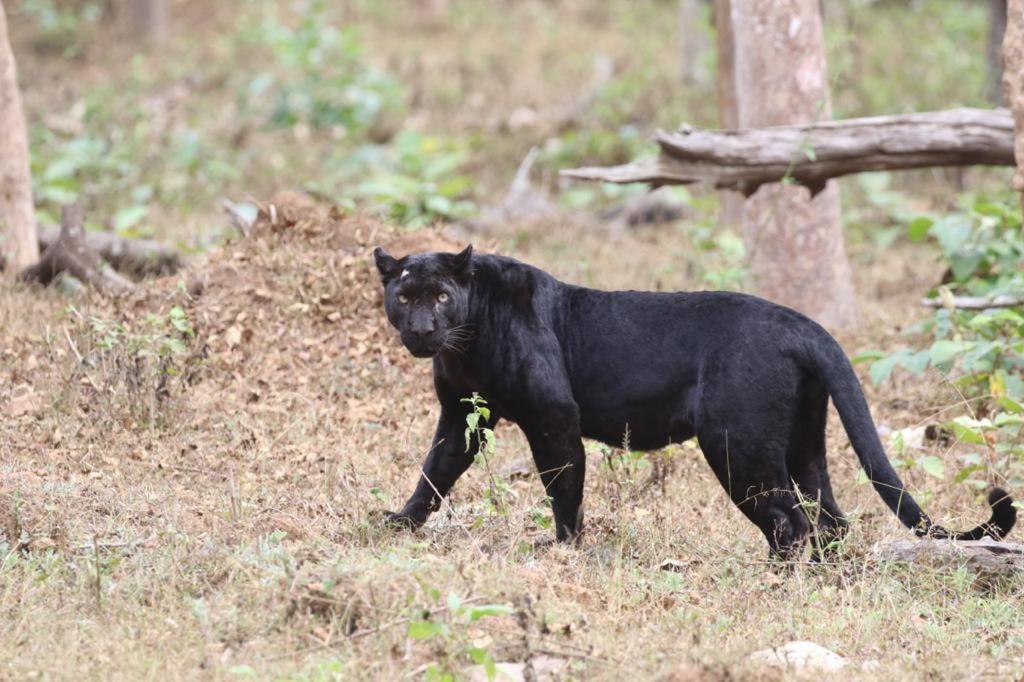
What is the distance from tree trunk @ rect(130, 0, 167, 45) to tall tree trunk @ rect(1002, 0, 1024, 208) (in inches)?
695

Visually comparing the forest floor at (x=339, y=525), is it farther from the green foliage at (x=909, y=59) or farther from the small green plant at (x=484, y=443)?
the green foliage at (x=909, y=59)

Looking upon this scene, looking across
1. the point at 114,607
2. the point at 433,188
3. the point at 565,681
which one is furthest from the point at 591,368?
the point at 433,188

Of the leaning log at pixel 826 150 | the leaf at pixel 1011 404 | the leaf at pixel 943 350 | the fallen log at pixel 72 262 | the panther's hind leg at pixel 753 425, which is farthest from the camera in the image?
the fallen log at pixel 72 262

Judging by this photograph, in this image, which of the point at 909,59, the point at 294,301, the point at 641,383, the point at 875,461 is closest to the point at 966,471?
the point at 875,461

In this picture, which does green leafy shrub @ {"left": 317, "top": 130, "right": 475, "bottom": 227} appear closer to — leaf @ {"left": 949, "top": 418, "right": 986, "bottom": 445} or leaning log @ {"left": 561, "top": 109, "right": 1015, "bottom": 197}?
leaning log @ {"left": 561, "top": 109, "right": 1015, "bottom": 197}

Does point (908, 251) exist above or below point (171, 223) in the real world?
below

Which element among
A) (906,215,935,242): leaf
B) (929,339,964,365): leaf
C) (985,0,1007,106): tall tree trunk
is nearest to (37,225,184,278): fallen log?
(929,339,964,365): leaf

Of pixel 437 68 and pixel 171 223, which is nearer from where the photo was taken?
pixel 171 223

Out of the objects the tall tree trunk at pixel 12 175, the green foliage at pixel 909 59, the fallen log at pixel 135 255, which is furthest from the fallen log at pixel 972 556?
the green foliage at pixel 909 59

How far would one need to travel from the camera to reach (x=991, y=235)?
10.2m

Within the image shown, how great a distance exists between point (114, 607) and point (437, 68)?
16168 millimetres

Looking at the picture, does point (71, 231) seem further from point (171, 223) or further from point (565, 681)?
point (565, 681)

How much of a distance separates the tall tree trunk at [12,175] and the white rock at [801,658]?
23.3 ft

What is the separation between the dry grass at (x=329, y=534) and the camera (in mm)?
4734
